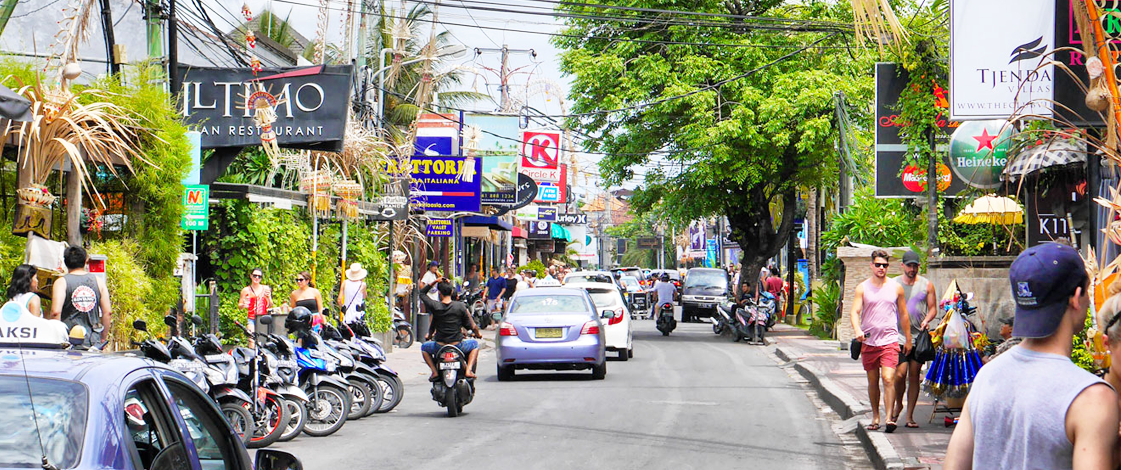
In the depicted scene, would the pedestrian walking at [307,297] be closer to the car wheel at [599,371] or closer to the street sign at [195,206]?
the street sign at [195,206]

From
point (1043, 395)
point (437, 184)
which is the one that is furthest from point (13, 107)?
point (437, 184)

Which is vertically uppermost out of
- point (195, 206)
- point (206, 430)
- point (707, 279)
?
point (195, 206)

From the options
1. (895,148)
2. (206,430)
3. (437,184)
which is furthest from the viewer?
(437,184)

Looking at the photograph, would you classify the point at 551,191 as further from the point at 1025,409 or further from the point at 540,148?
the point at 1025,409

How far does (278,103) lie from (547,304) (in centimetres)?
497

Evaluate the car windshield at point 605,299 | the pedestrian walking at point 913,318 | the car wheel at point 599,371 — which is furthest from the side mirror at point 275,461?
the car windshield at point 605,299

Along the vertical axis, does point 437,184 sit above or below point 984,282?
above

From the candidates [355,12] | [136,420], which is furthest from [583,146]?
[136,420]

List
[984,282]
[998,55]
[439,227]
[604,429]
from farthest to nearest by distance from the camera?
[439,227] < [984,282] < [604,429] < [998,55]

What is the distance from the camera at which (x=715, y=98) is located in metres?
30.3

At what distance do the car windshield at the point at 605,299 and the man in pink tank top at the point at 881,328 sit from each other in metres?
10.4

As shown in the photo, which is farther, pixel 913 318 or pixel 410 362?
pixel 410 362

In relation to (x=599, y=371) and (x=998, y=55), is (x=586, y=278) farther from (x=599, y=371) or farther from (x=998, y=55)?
(x=998, y=55)

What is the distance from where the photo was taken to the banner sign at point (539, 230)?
63.1m
